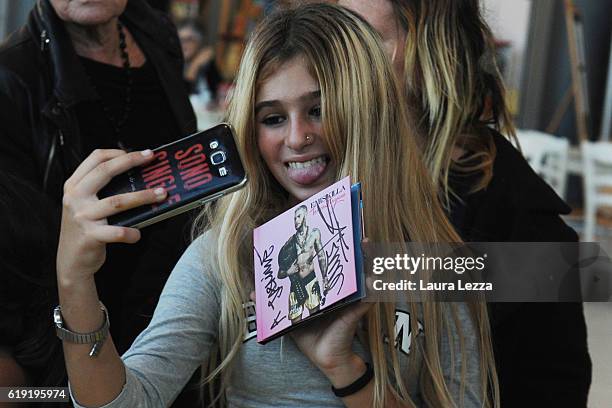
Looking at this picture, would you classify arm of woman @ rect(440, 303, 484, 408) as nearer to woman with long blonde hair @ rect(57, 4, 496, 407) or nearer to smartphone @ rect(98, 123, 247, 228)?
woman with long blonde hair @ rect(57, 4, 496, 407)

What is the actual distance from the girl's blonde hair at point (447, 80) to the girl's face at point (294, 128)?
1.11 feet

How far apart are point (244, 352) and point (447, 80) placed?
598 mm

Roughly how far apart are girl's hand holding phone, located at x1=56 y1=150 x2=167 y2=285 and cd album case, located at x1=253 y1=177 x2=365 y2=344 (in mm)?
158

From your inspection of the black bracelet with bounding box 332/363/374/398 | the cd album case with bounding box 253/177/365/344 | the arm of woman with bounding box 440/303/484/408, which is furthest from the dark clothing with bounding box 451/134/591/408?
the cd album case with bounding box 253/177/365/344

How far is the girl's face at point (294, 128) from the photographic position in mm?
1059

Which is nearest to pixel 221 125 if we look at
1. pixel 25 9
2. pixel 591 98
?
pixel 25 9

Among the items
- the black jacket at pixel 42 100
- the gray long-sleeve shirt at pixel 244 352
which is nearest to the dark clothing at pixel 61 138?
the black jacket at pixel 42 100

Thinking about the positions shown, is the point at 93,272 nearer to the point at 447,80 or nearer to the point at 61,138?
the point at 61,138

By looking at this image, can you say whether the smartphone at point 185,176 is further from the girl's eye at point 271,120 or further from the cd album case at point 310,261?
the girl's eye at point 271,120

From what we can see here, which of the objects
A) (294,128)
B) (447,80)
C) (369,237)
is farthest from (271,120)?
(447,80)

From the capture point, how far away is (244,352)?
1.06 meters

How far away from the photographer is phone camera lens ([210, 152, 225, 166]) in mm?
820

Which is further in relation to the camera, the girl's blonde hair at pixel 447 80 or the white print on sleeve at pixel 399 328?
the girl's blonde hair at pixel 447 80

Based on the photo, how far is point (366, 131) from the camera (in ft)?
3.53
